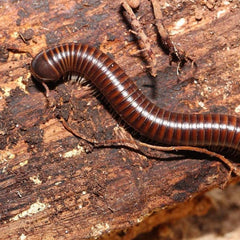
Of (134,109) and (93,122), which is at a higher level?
(93,122)

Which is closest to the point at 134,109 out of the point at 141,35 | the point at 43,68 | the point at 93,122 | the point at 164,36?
the point at 93,122

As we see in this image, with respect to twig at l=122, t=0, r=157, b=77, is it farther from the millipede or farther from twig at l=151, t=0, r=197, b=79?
the millipede

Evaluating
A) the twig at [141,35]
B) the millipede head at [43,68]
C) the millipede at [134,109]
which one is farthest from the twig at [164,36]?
the millipede head at [43,68]

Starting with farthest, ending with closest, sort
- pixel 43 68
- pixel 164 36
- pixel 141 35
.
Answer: pixel 164 36 < pixel 141 35 < pixel 43 68

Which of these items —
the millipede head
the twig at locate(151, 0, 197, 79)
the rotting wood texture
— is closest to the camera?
the rotting wood texture

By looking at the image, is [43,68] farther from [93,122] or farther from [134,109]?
[134,109]

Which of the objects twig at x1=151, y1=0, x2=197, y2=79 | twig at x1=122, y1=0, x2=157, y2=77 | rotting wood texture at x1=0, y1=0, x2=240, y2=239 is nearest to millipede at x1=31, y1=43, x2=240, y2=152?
rotting wood texture at x1=0, y1=0, x2=240, y2=239

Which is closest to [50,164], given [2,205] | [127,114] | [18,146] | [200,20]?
[18,146]

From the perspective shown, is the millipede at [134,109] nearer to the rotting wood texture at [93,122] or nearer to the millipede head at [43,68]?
the millipede head at [43,68]
